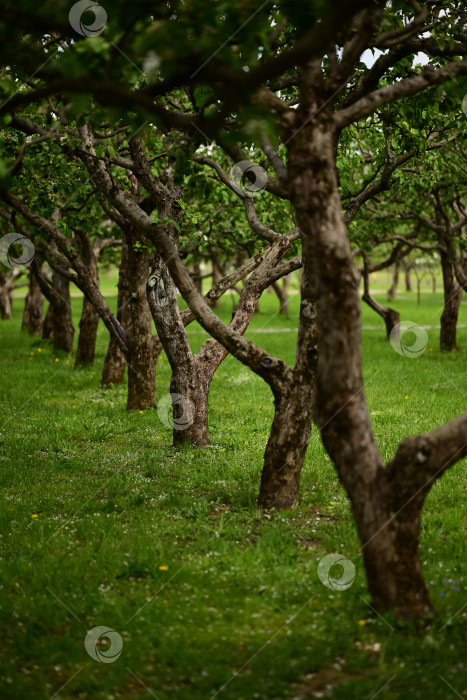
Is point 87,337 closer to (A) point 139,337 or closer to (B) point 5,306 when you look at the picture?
(A) point 139,337

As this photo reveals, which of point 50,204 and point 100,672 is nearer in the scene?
point 100,672

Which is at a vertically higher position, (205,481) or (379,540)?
(379,540)

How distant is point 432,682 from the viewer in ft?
13.8

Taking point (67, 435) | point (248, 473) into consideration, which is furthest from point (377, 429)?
point (67, 435)

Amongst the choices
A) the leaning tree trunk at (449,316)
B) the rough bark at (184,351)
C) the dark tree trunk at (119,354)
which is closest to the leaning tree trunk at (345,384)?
the rough bark at (184,351)

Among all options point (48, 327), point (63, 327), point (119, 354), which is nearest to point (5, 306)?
point (48, 327)

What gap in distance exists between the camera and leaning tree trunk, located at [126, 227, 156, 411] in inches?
467

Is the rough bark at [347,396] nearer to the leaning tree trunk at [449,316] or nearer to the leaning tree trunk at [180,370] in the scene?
the leaning tree trunk at [180,370]

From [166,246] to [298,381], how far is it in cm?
184

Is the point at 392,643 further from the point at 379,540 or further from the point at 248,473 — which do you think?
the point at 248,473

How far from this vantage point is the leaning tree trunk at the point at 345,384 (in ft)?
15.3

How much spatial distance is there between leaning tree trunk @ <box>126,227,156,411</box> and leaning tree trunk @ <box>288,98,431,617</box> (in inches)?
284

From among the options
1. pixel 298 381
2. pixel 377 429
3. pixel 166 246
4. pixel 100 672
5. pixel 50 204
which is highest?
pixel 50 204

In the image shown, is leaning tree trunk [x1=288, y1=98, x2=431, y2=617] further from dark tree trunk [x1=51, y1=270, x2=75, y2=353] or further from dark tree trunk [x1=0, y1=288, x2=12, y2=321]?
dark tree trunk [x1=0, y1=288, x2=12, y2=321]
